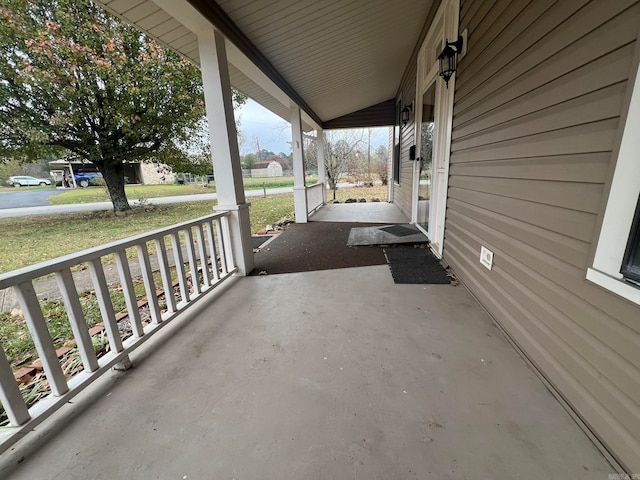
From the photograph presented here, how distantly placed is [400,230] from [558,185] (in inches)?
129

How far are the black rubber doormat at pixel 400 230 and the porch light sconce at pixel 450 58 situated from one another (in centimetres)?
224

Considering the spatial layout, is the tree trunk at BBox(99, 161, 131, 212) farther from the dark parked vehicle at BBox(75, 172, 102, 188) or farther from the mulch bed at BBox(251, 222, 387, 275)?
the dark parked vehicle at BBox(75, 172, 102, 188)

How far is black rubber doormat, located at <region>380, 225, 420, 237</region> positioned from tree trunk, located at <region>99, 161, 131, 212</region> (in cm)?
877

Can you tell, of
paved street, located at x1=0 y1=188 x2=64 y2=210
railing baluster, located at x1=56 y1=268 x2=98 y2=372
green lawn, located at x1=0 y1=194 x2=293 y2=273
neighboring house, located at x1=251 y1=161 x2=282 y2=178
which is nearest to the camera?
railing baluster, located at x1=56 y1=268 x2=98 y2=372

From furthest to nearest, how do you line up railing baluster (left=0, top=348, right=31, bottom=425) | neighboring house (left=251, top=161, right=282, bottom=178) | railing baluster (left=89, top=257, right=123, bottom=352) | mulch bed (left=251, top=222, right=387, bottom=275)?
neighboring house (left=251, top=161, right=282, bottom=178), mulch bed (left=251, top=222, right=387, bottom=275), railing baluster (left=89, top=257, right=123, bottom=352), railing baluster (left=0, top=348, right=31, bottom=425)

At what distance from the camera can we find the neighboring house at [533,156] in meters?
0.96

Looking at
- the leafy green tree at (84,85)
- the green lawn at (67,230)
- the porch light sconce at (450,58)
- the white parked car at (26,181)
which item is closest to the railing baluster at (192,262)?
the porch light sconce at (450,58)

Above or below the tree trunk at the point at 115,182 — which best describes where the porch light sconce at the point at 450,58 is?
above

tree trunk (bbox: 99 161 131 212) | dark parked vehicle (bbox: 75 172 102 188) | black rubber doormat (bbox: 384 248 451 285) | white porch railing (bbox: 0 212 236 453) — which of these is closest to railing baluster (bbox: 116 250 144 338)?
white porch railing (bbox: 0 212 236 453)

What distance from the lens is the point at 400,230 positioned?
4562 millimetres

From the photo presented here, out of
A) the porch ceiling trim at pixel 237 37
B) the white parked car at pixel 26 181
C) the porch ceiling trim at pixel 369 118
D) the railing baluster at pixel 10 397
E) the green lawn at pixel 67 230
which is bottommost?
the green lawn at pixel 67 230

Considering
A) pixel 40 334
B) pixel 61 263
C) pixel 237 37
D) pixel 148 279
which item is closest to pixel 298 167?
pixel 237 37

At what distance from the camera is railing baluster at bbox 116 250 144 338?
1.61 m

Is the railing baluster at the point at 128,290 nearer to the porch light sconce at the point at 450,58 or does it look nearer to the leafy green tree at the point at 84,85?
the porch light sconce at the point at 450,58
